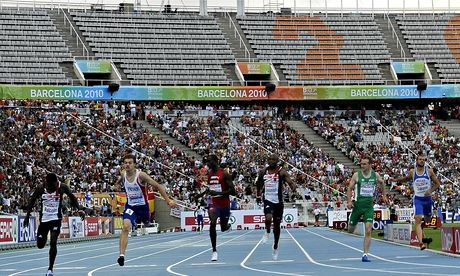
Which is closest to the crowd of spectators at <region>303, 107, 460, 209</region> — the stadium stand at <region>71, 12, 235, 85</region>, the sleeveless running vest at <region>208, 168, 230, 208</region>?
the stadium stand at <region>71, 12, 235, 85</region>

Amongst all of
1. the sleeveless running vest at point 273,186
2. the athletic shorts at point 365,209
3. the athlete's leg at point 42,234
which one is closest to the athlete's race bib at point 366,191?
the athletic shorts at point 365,209

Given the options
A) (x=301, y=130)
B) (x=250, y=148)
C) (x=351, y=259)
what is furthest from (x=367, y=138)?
(x=351, y=259)

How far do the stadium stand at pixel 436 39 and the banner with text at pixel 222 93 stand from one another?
3.54 metres

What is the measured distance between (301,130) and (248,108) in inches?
172

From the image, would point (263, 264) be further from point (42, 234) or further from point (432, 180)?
point (432, 180)

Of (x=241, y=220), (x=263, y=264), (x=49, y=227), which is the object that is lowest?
(x=263, y=264)

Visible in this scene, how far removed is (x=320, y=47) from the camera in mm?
82438

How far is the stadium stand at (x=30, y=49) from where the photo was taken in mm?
72125

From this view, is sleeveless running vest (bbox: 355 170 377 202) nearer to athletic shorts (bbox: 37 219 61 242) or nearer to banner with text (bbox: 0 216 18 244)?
athletic shorts (bbox: 37 219 61 242)

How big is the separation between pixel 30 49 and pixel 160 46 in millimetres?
9614

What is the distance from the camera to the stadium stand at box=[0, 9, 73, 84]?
7212 centimetres

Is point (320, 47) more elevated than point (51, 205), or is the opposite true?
point (320, 47)

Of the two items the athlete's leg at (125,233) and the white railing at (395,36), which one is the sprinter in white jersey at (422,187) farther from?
the white railing at (395,36)

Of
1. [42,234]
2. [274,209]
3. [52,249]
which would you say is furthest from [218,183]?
[52,249]
